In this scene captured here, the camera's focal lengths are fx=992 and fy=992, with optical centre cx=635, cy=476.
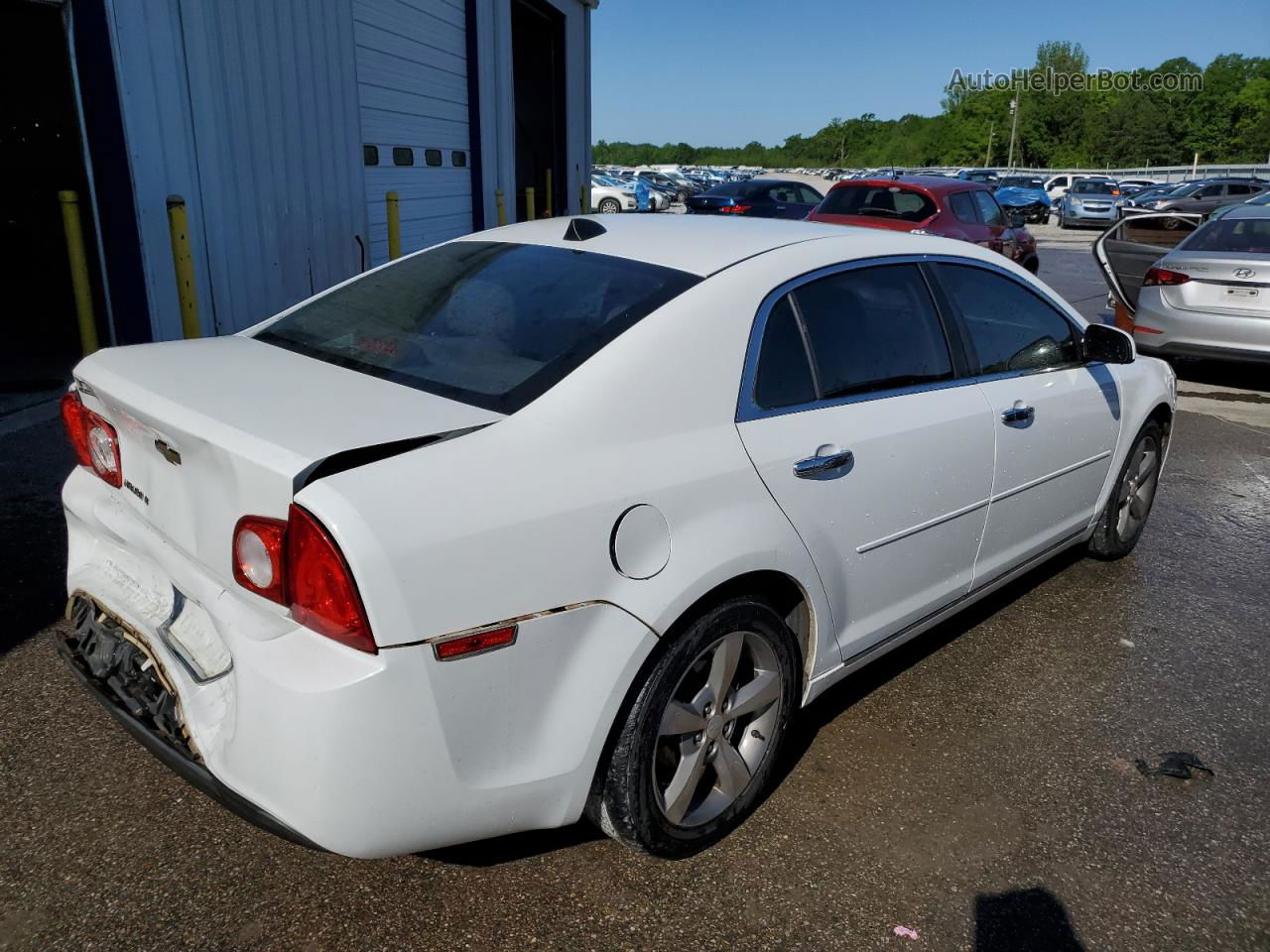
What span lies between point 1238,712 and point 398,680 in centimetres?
289

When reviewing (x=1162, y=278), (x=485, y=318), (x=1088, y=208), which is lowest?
(x=1088, y=208)

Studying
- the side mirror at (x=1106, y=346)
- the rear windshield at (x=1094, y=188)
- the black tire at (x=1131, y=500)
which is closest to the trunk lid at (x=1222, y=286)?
the black tire at (x=1131, y=500)

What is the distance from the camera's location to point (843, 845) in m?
2.57

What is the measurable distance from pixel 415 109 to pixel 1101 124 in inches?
4013

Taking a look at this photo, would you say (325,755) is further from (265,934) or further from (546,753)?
(265,934)

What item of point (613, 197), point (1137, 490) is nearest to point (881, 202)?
point (1137, 490)

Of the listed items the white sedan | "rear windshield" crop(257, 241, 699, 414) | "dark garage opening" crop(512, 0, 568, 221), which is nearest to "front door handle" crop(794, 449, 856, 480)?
the white sedan

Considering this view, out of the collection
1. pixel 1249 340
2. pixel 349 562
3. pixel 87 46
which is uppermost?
pixel 87 46

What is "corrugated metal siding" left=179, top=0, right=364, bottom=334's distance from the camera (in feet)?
22.9

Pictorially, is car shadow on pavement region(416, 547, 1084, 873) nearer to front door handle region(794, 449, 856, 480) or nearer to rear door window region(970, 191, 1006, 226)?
front door handle region(794, 449, 856, 480)

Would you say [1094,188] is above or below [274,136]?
below

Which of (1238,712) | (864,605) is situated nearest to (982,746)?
(864,605)

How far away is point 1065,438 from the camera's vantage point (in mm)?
3629

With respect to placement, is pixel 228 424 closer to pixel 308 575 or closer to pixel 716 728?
pixel 308 575
